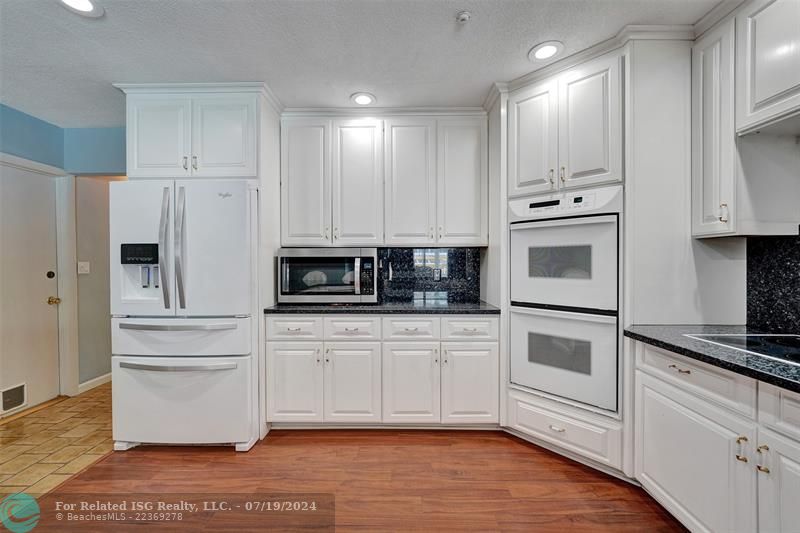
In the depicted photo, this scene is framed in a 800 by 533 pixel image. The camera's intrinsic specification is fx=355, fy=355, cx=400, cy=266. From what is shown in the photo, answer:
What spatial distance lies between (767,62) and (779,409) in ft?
4.79

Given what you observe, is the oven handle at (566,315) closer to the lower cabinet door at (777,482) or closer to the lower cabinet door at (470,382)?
the lower cabinet door at (470,382)

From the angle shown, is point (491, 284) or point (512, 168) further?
point (491, 284)

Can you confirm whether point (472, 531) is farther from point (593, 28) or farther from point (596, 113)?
point (593, 28)

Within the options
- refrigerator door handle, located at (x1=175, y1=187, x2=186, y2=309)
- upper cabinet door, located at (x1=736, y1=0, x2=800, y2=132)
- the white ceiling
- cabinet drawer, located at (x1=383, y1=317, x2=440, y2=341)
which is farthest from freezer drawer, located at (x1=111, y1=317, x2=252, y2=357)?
upper cabinet door, located at (x1=736, y1=0, x2=800, y2=132)

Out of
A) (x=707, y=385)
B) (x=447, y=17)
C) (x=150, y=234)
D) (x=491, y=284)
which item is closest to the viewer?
(x=707, y=385)

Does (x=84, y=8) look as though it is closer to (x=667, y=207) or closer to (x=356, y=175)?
(x=356, y=175)

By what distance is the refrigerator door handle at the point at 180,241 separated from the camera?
7.55 ft

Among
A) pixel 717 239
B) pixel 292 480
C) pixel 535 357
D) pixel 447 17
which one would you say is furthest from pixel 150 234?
pixel 717 239

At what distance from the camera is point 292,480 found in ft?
6.83

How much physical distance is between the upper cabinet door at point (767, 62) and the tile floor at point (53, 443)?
4.10 metres

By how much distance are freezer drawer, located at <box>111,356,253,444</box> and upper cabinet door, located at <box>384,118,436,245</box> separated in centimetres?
155

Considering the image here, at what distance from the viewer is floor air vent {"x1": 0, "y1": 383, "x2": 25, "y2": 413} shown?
2.88m

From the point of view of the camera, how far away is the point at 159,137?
2.48 meters

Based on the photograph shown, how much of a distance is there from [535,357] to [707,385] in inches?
39.0
